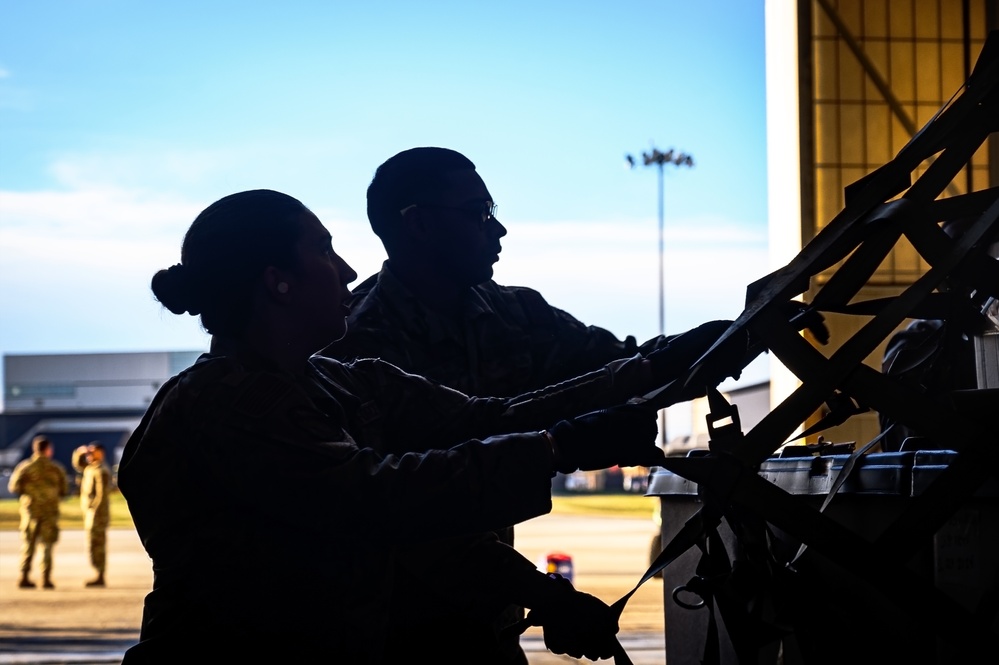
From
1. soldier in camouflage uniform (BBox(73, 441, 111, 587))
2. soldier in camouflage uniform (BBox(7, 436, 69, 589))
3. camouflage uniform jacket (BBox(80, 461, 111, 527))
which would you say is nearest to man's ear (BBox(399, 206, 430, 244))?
soldier in camouflage uniform (BBox(73, 441, 111, 587))

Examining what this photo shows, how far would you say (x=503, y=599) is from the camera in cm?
202

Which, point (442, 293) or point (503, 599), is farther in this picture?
point (442, 293)

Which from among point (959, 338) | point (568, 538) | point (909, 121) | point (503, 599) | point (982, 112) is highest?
point (909, 121)

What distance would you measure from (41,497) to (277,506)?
12561mm

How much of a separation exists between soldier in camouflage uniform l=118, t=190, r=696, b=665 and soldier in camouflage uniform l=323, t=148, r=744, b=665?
2.46ft

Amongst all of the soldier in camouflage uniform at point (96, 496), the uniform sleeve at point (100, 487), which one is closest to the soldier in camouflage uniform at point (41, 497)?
the soldier in camouflage uniform at point (96, 496)

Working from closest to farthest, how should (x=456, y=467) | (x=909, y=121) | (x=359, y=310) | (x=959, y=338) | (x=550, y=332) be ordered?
(x=456, y=467)
(x=959, y=338)
(x=359, y=310)
(x=550, y=332)
(x=909, y=121)

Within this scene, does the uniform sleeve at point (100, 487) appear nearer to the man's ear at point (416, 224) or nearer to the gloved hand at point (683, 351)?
the man's ear at point (416, 224)

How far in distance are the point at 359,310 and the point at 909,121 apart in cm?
934

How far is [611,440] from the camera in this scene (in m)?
1.57

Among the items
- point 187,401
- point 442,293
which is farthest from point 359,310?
point 187,401

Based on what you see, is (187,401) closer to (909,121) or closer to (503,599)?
(503,599)

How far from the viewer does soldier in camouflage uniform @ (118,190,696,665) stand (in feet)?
5.14

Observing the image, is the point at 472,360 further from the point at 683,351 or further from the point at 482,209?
the point at 683,351
